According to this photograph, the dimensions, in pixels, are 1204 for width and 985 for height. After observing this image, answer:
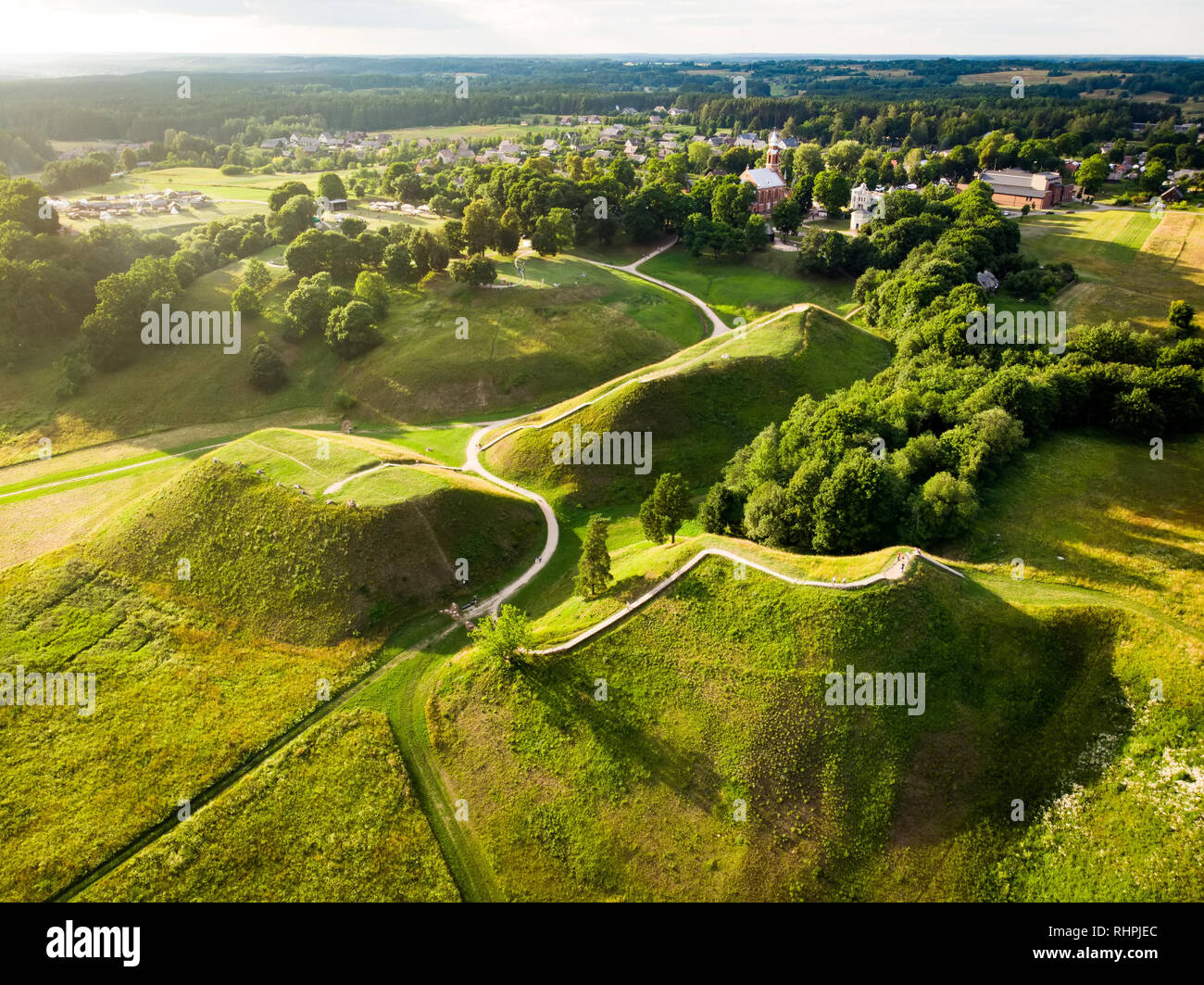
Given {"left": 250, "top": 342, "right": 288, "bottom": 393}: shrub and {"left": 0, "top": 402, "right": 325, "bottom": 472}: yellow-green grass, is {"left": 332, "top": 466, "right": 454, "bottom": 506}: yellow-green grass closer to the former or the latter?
{"left": 0, "top": 402, "right": 325, "bottom": 472}: yellow-green grass

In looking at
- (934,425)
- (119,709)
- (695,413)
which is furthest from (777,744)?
(119,709)

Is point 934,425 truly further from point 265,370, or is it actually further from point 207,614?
point 265,370

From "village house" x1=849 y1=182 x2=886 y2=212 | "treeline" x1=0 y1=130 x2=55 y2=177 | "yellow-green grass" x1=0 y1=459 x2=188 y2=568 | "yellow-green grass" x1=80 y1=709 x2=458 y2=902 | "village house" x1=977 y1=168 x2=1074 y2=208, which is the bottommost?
"yellow-green grass" x1=80 y1=709 x2=458 y2=902

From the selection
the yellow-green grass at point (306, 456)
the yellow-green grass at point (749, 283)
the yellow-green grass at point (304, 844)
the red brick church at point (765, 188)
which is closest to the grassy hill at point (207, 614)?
the yellow-green grass at point (306, 456)

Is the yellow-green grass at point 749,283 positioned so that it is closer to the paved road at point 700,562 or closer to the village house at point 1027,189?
the paved road at point 700,562

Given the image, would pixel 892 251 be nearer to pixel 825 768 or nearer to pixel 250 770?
pixel 825 768

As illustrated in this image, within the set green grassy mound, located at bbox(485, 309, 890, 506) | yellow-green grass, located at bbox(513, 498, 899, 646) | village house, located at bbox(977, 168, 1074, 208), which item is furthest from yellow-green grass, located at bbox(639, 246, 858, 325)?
village house, located at bbox(977, 168, 1074, 208)
